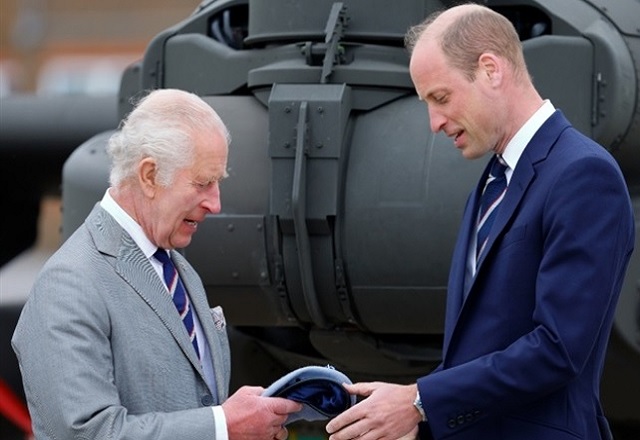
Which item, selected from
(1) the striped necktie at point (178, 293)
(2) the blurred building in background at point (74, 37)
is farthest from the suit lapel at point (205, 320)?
(2) the blurred building in background at point (74, 37)

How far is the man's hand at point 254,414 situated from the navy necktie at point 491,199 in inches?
22.8

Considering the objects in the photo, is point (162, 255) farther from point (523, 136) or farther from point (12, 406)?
point (12, 406)

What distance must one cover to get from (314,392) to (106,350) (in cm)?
50

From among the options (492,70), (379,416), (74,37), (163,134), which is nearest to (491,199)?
(492,70)

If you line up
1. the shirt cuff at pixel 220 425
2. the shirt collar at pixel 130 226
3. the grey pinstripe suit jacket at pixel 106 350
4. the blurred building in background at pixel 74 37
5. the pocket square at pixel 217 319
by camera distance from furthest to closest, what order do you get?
the blurred building in background at pixel 74 37 < the pocket square at pixel 217 319 < the shirt collar at pixel 130 226 < the shirt cuff at pixel 220 425 < the grey pinstripe suit jacket at pixel 106 350

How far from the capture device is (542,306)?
3496 mm

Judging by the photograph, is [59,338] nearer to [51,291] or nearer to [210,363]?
[51,291]

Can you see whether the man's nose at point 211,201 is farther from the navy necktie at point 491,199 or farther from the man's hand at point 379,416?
the navy necktie at point 491,199

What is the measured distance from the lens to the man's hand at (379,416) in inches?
143

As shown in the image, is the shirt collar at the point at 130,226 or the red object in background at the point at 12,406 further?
the red object in background at the point at 12,406

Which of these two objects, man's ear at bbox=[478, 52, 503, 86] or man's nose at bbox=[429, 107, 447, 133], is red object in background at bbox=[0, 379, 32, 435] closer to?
man's nose at bbox=[429, 107, 447, 133]

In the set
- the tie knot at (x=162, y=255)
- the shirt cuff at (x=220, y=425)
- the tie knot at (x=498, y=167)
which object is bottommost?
the shirt cuff at (x=220, y=425)

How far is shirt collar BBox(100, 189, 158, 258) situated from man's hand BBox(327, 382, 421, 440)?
535 mm

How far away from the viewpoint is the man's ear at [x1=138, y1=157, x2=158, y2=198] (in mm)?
3484
